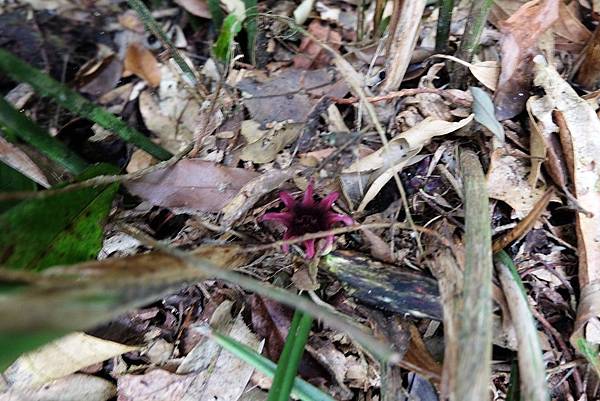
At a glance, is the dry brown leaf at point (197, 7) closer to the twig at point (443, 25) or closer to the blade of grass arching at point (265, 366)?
the twig at point (443, 25)

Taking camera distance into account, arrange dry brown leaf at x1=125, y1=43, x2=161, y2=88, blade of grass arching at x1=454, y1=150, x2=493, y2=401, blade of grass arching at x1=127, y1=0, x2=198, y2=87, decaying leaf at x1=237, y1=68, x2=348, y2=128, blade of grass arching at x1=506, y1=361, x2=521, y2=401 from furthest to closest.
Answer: dry brown leaf at x1=125, y1=43, x2=161, y2=88 → decaying leaf at x1=237, y1=68, x2=348, y2=128 → blade of grass arching at x1=127, y1=0, x2=198, y2=87 → blade of grass arching at x1=506, y1=361, x2=521, y2=401 → blade of grass arching at x1=454, y1=150, x2=493, y2=401

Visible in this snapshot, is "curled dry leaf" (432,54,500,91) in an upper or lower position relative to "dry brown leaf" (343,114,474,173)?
upper

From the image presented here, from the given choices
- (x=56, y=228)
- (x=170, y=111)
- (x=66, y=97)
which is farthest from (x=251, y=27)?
(x=56, y=228)

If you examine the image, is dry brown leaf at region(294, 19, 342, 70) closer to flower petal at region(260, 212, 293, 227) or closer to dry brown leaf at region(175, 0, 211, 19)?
dry brown leaf at region(175, 0, 211, 19)

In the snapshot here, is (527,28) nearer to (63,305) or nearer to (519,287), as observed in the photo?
(519,287)

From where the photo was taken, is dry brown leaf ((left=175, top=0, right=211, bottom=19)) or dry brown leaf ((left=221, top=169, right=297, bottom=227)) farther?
dry brown leaf ((left=175, top=0, right=211, bottom=19))

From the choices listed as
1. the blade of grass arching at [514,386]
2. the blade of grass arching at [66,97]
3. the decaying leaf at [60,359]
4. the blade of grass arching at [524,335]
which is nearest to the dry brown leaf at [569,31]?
the blade of grass arching at [524,335]

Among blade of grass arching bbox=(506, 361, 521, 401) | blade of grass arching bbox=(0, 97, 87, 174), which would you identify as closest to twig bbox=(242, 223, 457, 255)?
blade of grass arching bbox=(506, 361, 521, 401)
